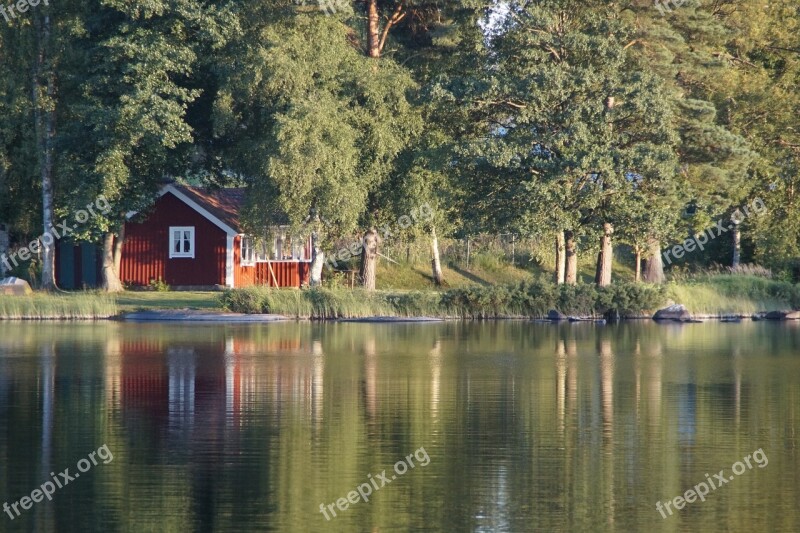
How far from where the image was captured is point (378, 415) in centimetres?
2002

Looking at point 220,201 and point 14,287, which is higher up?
point 220,201

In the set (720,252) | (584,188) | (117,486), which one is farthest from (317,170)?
(117,486)

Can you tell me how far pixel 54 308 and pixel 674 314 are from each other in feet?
70.8

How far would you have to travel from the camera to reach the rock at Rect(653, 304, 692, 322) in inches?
1740

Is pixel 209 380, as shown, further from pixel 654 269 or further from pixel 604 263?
pixel 654 269

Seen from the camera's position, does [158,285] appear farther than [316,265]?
Yes

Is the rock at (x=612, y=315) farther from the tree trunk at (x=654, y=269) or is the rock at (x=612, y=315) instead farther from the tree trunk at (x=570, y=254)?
the tree trunk at (x=654, y=269)

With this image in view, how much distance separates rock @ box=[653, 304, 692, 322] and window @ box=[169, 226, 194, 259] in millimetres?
20173

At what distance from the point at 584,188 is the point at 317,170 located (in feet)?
31.8

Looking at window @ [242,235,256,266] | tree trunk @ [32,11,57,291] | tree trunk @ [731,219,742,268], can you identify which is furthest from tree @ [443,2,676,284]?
tree trunk @ [32,11,57,291]

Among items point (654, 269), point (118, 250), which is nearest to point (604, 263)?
point (654, 269)

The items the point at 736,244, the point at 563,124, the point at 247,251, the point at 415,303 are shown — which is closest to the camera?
the point at 415,303

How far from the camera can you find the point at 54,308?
Result: 145ft

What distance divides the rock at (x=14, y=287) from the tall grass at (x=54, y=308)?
1.90 m
